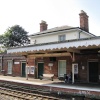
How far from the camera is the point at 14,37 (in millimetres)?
52938

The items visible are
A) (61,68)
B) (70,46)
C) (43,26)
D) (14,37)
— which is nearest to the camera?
(70,46)

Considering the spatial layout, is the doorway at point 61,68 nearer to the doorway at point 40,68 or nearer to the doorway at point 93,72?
the doorway at point 40,68

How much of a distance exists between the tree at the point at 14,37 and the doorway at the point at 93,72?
3818cm

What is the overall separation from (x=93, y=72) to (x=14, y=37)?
40.3m

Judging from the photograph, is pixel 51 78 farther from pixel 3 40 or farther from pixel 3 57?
pixel 3 40

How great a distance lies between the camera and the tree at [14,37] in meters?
51.6

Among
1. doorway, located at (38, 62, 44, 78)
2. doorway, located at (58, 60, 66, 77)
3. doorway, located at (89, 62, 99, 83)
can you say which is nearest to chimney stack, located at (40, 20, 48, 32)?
doorway, located at (38, 62, 44, 78)

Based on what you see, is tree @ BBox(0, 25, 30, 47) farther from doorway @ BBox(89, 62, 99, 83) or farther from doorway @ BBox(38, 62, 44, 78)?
doorway @ BBox(89, 62, 99, 83)

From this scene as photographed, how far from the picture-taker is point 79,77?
1598cm

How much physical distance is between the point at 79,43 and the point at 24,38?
45.0m

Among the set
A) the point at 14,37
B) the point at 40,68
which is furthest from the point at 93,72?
the point at 14,37

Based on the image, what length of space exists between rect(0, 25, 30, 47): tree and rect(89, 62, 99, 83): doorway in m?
38.2

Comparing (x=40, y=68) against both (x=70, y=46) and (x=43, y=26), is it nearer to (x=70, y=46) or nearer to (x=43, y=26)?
(x=43, y=26)

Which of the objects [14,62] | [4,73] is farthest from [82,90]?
[4,73]
